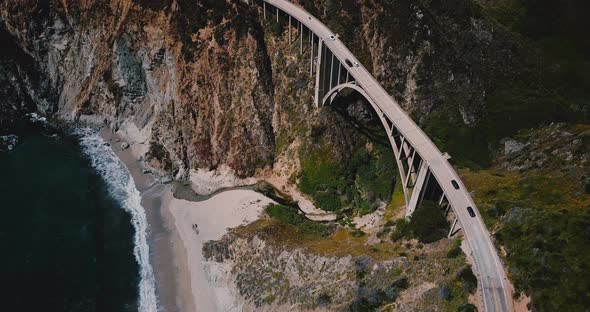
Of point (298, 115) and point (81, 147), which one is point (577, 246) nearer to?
point (298, 115)

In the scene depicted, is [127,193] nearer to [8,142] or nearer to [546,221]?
[8,142]

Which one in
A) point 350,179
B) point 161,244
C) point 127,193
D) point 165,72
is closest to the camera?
point 161,244

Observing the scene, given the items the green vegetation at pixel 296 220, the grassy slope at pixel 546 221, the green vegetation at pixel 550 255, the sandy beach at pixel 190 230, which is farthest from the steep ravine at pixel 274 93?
the green vegetation at pixel 550 255

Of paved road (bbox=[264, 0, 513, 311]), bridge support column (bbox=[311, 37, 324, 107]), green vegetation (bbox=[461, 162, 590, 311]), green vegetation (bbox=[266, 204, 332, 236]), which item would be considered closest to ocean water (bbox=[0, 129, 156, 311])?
green vegetation (bbox=[266, 204, 332, 236])

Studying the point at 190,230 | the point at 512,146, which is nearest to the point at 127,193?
the point at 190,230

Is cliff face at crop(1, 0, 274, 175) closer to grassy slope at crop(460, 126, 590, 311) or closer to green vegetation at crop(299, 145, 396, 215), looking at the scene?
green vegetation at crop(299, 145, 396, 215)

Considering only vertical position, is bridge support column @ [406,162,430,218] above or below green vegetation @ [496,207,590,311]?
above
